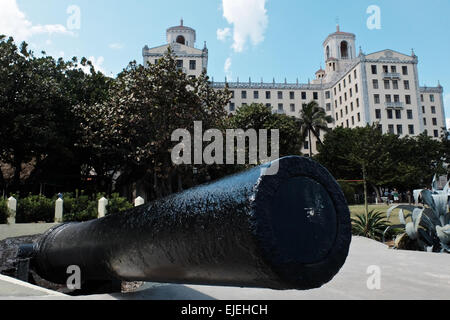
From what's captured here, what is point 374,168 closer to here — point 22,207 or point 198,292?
point 22,207

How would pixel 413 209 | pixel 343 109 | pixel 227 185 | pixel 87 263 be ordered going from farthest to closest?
pixel 343 109 < pixel 413 209 < pixel 87 263 < pixel 227 185

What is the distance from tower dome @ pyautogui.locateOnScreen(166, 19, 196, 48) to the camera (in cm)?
6725

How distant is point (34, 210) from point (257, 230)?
1023 cm

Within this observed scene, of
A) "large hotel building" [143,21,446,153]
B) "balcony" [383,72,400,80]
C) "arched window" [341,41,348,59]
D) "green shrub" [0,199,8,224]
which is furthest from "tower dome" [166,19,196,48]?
"green shrub" [0,199,8,224]

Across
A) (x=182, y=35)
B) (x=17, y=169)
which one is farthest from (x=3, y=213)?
(x=182, y=35)

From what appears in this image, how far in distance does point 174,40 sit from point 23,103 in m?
56.3

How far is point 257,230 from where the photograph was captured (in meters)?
0.97

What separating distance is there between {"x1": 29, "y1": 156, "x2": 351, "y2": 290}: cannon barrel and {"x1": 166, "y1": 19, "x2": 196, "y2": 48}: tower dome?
229 feet

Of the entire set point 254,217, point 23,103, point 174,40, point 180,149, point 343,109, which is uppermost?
point 174,40

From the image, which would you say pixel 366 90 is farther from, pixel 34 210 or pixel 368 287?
pixel 368 287

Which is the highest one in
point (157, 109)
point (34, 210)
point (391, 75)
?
point (391, 75)

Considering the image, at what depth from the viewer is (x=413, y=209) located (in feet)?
27.2

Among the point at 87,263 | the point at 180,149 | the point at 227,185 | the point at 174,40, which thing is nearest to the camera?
the point at 227,185
